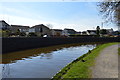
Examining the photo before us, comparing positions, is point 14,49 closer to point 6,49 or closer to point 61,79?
point 6,49

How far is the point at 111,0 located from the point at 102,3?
1.11 meters

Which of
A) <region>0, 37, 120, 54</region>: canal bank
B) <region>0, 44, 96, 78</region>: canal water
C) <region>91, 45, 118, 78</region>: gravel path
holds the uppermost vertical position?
<region>0, 37, 120, 54</region>: canal bank

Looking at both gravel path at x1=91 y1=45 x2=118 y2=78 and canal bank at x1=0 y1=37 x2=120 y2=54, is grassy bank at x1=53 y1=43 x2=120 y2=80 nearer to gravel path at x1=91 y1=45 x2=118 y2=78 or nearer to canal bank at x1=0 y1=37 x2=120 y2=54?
gravel path at x1=91 y1=45 x2=118 y2=78

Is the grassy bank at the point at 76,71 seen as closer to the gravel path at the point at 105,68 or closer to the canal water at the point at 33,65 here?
the gravel path at the point at 105,68

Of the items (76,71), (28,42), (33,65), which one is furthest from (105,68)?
(28,42)

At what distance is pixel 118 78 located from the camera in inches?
340

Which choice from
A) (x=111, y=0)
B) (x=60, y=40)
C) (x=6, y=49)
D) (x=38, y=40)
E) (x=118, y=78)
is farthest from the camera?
(x=60, y=40)

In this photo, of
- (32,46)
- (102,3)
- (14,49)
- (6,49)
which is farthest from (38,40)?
(102,3)

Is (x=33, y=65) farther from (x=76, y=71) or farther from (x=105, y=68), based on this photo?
(x=105, y=68)

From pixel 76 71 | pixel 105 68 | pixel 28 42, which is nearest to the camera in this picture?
pixel 76 71

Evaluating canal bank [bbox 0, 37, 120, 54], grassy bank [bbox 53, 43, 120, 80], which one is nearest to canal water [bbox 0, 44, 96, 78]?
grassy bank [bbox 53, 43, 120, 80]

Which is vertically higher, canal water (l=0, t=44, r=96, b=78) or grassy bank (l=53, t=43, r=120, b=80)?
grassy bank (l=53, t=43, r=120, b=80)

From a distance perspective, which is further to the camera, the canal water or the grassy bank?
the canal water

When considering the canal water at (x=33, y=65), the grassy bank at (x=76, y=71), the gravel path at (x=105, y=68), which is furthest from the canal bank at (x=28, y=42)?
the gravel path at (x=105, y=68)
